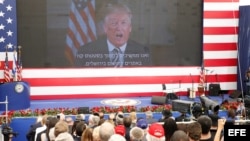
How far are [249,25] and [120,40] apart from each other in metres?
3.82

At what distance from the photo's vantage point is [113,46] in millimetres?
12156

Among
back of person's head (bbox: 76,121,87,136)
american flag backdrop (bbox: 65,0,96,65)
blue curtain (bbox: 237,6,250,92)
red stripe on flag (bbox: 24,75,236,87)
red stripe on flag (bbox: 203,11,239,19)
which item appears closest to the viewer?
back of person's head (bbox: 76,121,87,136)

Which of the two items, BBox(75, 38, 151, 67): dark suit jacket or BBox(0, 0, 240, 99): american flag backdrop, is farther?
BBox(75, 38, 151, 67): dark suit jacket

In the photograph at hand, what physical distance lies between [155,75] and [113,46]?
1.52 m

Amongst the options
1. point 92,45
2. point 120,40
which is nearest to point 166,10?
point 120,40

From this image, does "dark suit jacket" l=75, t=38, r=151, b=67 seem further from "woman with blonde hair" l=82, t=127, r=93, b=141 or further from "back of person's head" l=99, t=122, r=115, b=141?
"back of person's head" l=99, t=122, r=115, b=141

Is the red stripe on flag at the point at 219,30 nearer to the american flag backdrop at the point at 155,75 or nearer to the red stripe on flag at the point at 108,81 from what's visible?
the american flag backdrop at the point at 155,75

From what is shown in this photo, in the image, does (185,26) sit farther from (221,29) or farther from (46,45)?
(46,45)

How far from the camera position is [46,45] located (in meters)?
11.8

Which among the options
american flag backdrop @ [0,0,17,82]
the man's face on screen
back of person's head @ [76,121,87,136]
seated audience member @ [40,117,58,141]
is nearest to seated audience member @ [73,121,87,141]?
back of person's head @ [76,121,87,136]

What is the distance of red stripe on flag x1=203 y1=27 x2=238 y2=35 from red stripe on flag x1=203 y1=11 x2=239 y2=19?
1.09 ft

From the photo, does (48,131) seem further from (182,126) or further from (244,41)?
(244,41)

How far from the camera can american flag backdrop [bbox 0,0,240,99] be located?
1187 centimetres

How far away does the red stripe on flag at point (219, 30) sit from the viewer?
1266 cm
